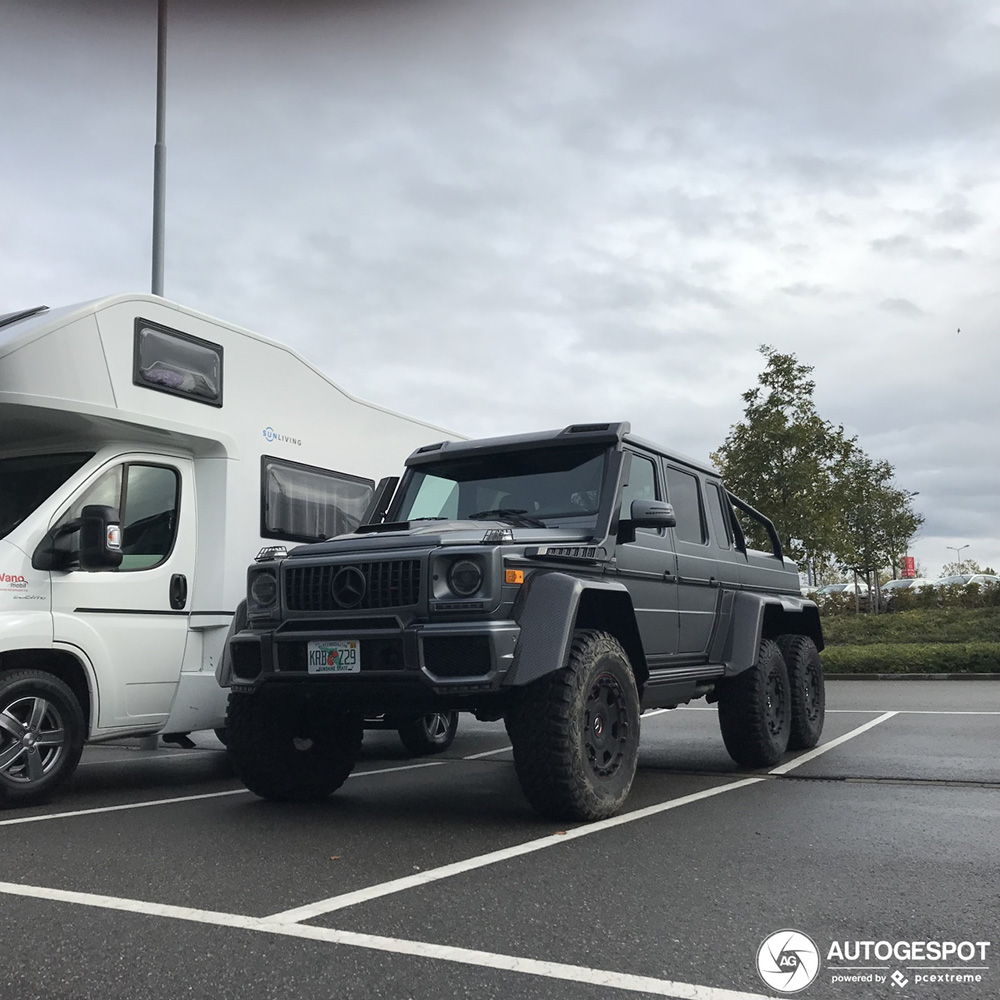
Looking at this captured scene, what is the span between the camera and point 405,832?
5.73m

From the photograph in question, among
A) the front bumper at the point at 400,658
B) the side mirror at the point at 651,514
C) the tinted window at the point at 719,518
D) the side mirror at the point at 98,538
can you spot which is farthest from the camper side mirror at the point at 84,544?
the tinted window at the point at 719,518

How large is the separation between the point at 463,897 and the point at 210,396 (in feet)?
15.9

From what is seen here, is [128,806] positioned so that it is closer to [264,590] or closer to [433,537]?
[264,590]

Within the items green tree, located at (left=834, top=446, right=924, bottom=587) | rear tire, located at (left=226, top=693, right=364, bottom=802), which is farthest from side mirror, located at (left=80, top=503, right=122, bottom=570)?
green tree, located at (left=834, top=446, right=924, bottom=587)

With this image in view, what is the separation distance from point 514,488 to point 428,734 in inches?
146

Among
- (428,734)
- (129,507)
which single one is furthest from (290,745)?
(428,734)

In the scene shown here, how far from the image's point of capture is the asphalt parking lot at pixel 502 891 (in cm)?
335

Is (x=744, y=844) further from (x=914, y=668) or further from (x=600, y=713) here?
(x=914, y=668)

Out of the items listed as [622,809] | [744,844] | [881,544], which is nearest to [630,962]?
[744,844]

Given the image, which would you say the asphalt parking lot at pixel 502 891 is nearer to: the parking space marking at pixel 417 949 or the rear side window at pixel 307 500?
the parking space marking at pixel 417 949

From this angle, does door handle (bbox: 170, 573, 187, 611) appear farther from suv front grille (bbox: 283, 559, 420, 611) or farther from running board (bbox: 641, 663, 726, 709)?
running board (bbox: 641, 663, 726, 709)

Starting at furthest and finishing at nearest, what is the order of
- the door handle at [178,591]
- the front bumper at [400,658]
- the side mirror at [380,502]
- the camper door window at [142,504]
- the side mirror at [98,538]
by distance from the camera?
1. the door handle at [178,591]
2. the side mirror at [380,502]
3. the camper door window at [142,504]
4. the side mirror at [98,538]
5. the front bumper at [400,658]

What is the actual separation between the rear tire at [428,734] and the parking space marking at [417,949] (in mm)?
5356

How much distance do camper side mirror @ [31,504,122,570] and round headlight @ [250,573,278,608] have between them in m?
1.04
